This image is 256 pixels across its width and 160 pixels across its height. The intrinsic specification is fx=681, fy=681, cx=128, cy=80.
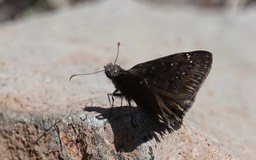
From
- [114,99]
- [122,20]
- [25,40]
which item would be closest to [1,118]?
[114,99]

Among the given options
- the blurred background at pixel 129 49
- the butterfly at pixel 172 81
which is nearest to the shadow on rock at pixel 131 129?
the butterfly at pixel 172 81

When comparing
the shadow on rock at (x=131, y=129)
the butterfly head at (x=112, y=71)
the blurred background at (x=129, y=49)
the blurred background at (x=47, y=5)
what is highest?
the butterfly head at (x=112, y=71)

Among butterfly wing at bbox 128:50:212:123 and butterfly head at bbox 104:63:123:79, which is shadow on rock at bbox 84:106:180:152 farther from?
butterfly head at bbox 104:63:123:79

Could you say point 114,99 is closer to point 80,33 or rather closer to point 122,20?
point 80,33

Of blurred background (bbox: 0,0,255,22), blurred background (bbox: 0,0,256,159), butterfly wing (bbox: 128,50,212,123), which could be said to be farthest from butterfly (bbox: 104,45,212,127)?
blurred background (bbox: 0,0,255,22)

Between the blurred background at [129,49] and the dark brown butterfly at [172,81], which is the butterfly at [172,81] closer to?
the dark brown butterfly at [172,81]

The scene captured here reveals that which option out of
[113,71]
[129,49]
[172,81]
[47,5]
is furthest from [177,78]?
[47,5]

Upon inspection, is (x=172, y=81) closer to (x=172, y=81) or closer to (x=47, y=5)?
(x=172, y=81)
